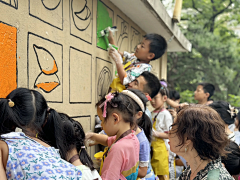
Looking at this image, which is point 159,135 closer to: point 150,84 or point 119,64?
point 150,84

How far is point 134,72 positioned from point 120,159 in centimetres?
139

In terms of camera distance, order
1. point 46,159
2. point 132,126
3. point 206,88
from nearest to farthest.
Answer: point 46,159
point 132,126
point 206,88

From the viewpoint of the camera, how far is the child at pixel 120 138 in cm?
171

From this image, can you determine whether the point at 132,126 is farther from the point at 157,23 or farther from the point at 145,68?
the point at 157,23

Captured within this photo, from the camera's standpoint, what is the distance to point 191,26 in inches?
363

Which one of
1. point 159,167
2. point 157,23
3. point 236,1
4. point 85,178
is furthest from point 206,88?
point 236,1

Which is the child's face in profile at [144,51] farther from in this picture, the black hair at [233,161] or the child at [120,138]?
the black hair at [233,161]

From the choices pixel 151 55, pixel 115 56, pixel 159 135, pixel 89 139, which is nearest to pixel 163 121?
pixel 159 135

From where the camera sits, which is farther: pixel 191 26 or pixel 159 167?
pixel 191 26

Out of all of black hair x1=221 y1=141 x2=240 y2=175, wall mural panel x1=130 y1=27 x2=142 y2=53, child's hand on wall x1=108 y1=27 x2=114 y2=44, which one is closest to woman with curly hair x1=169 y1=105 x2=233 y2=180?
black hair x1=221 y1=141 x2=240 y2=175

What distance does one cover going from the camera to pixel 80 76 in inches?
99.8

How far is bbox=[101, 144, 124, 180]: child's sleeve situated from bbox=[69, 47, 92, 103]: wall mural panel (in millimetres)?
855

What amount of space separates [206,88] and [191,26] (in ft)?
15.8

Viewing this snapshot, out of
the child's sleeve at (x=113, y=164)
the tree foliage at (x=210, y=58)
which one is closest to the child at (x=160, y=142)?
the child's sleeve at (x=113, y=164)
